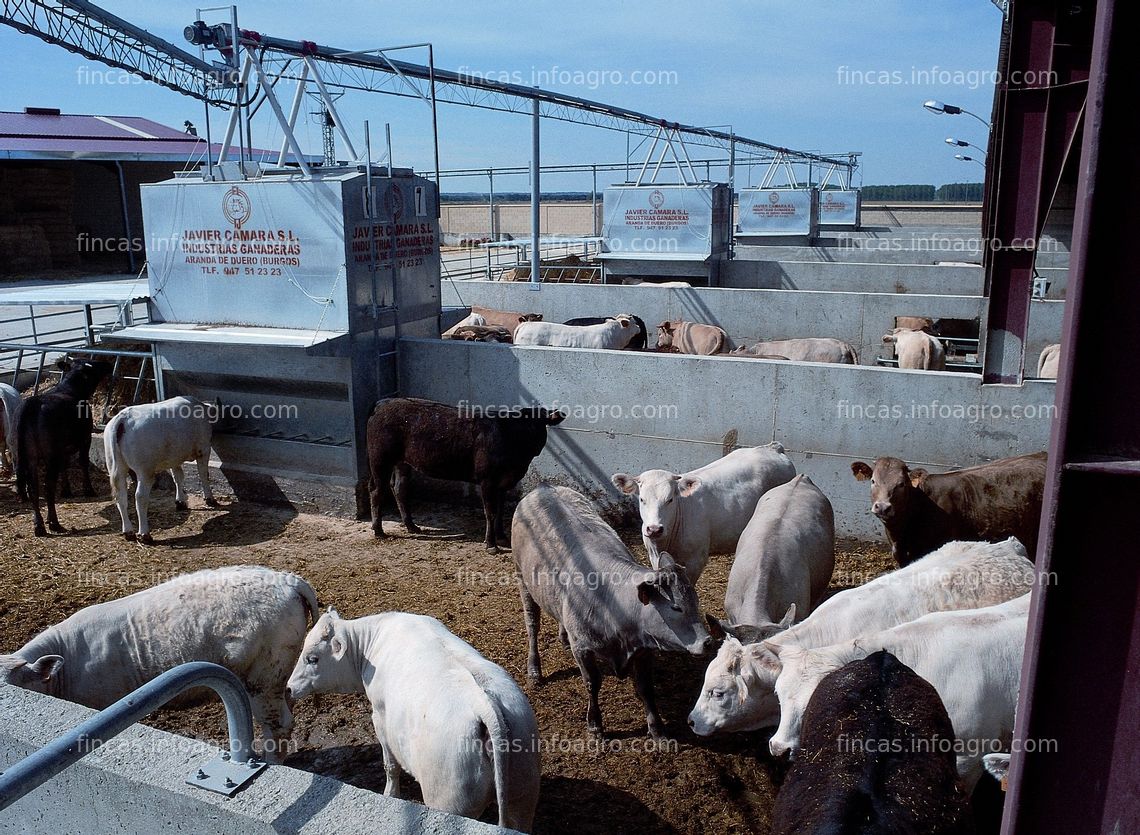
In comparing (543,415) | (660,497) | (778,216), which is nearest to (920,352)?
(543,415)

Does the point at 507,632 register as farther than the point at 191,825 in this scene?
Yes

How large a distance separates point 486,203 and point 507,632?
46572 millimetres

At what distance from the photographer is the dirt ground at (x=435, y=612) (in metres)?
4.78

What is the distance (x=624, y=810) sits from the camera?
4.66 meters

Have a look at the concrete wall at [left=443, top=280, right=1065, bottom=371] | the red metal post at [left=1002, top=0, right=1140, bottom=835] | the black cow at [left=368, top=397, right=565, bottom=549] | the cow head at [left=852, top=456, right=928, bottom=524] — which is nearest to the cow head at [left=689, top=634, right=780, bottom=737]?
the red metal post at [left=1002, top=0, right=1140, bottom=835]

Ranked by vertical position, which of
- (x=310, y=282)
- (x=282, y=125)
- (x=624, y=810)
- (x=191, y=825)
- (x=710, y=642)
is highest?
(x=282, y=125)

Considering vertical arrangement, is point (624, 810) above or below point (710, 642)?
below

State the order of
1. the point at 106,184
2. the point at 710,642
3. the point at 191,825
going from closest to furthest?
1. the point at 191,825
2. the point at 710,642
3. the point at 106,184

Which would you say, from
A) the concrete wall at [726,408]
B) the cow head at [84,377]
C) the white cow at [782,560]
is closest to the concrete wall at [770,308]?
the concrete wall at [726,408]

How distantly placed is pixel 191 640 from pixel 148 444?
4413 mm

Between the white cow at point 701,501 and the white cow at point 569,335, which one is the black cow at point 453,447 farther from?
the white cow at point 569,335

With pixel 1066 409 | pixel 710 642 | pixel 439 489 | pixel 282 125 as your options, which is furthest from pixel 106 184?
pixel 1066 409

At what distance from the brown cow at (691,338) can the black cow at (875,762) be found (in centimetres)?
995

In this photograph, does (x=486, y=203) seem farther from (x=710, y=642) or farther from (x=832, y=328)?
(x=710, y=642)
